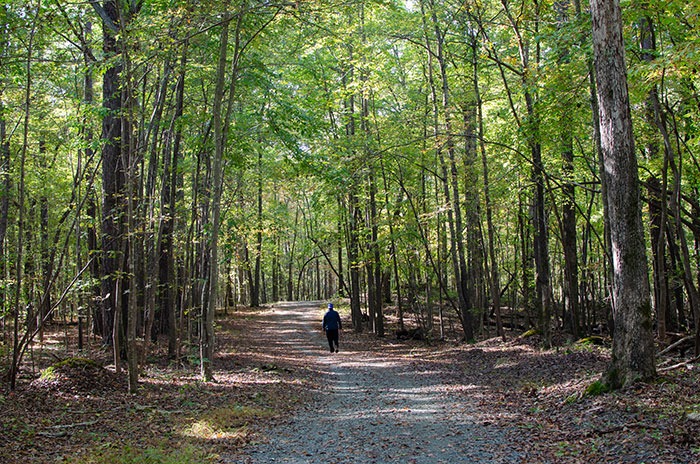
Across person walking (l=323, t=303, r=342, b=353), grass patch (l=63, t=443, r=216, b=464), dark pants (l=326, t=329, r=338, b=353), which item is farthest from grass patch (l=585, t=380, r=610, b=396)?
dark pants (l=326, t=329, r=338, b=353)

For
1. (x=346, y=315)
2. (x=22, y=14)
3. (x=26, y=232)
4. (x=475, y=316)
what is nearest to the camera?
(x=22, y=14)

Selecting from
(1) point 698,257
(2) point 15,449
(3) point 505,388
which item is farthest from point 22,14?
(1) point 698,257

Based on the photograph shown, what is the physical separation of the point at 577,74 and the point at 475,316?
1645 centimetres

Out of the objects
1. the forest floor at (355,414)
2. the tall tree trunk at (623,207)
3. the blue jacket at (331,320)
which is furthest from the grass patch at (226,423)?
the blue jacket at (331,320)

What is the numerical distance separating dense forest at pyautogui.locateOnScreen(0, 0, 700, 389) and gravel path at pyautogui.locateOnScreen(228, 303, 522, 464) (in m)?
2.62

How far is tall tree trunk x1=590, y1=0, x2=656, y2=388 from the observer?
750 centimetres

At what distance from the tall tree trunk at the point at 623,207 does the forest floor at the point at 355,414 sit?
48 centimetres

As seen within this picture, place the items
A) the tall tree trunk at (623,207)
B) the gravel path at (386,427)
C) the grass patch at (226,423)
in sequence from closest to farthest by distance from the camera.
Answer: the gravel path at (386,427) < the grass patch at (226,423) < the tall tree trunk at (623,207)

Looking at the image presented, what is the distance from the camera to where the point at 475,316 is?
2514cm

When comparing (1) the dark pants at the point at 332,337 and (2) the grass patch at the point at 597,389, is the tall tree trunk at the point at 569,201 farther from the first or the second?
(1) the dark pants at the point at 332,337

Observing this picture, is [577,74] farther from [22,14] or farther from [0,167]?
[0,167]

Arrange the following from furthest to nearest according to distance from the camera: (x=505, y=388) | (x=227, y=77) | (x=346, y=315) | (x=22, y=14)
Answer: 1. (x=346, y=315)
2. (x=227, y=77)
3. (x=505, y=388)
4. (x=22, y=14)

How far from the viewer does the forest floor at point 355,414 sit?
622 centimetres

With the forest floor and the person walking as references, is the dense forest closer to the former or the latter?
the forest floor
